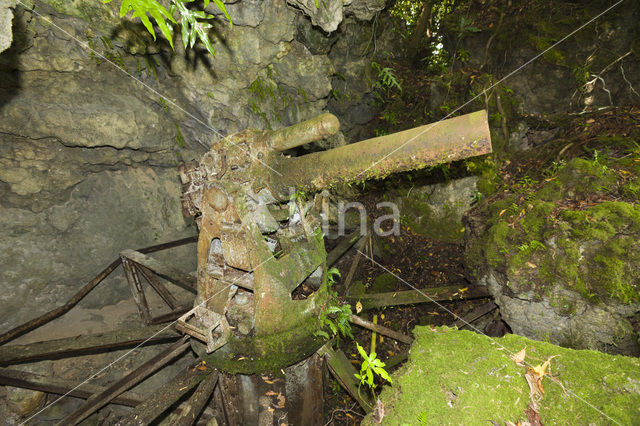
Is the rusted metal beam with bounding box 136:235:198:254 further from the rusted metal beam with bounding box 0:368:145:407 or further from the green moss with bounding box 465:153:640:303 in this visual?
the green moss with bounding box 465:153:640:303

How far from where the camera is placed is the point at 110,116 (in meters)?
4.74

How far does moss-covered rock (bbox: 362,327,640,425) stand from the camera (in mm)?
1492

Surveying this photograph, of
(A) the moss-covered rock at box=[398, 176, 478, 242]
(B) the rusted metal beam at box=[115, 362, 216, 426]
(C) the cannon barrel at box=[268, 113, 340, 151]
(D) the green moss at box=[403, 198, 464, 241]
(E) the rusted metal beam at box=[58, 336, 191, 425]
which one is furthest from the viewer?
(D) the green moss at box=[403, 198, 464, 241]

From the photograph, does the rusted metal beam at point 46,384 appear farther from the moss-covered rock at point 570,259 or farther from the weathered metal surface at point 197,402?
the moss-covered rock at point 570,259

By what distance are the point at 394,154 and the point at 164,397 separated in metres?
3.74

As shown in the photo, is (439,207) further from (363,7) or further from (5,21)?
(5,21)

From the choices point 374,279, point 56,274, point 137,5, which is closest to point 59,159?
point 56,274

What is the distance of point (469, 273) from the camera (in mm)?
4609

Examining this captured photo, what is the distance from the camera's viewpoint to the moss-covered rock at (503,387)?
58.7 inches

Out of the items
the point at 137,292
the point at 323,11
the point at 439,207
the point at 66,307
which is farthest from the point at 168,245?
the point at 439,207

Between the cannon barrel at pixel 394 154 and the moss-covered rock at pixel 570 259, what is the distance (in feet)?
8.52

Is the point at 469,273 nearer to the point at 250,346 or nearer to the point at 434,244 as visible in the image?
the point at 434,244

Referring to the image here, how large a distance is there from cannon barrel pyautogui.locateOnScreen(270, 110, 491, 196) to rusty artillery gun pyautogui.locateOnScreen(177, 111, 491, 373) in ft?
0.06

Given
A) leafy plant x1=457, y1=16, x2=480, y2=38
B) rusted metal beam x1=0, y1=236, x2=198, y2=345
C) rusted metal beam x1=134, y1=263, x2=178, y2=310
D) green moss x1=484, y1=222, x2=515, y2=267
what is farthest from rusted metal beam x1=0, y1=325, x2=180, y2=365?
leafy plant x1=457, y1=16, x2=480, y2=38
